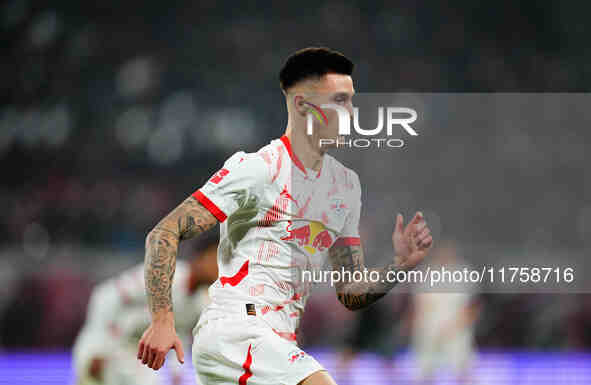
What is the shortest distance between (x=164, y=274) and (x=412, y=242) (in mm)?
942

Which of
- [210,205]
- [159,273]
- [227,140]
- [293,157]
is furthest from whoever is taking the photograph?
[227,140]

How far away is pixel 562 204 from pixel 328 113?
582 cm

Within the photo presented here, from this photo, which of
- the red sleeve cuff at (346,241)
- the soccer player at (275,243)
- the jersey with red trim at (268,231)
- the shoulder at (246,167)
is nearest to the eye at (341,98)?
the soccer player at (275,243)

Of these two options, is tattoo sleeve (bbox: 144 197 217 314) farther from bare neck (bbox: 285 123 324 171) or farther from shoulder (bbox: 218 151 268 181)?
bare neck (bbox: 285 123 324 171)

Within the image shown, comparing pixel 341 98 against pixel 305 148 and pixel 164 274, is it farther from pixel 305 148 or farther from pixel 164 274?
pixel 164 274

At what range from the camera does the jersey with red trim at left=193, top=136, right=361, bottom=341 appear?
9.52 ft

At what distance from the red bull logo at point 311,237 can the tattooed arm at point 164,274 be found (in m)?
0.32

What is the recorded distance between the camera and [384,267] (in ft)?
10.3

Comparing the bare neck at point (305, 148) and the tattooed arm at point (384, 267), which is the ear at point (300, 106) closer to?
the bare neck at point (305, 148)

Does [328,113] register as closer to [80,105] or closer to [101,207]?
[101,207]

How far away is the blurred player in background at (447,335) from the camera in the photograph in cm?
796

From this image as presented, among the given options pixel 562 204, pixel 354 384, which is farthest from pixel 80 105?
pixel 562 204

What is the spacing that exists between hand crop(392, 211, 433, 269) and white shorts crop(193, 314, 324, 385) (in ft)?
1.75

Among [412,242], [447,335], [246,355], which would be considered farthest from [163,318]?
[447,335]
